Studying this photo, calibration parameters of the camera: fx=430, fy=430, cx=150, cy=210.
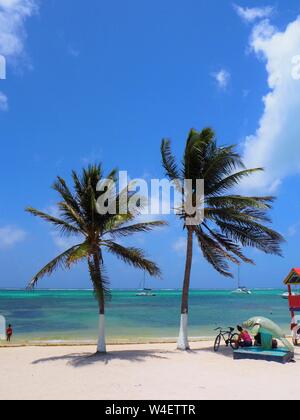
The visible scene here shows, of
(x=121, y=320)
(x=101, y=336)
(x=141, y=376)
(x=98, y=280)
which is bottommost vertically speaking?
(x=121, y=320)

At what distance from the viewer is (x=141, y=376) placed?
11234 millimetres

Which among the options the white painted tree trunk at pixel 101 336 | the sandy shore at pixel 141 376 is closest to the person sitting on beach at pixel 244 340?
the sandy shore at pixel 141 376

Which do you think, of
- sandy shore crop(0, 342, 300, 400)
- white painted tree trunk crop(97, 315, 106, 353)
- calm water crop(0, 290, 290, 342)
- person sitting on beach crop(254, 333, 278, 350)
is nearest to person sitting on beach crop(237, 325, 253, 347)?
person sitting on beach crop(254, 333, 278, 350)

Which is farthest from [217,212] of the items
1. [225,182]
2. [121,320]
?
[121,320]

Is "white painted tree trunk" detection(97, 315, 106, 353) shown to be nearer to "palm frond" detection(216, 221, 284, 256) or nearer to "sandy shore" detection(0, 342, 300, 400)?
"sandy shore" detection(0, 342, 300, 400)

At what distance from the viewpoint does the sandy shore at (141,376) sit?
9273 mm

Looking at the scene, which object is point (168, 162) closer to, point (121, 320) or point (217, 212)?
point (217, 212)

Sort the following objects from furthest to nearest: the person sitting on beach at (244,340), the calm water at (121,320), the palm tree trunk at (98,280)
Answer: the calm water at (121,320) → the person sitting on beach at (244,340) → the palm tree trunk at (98,280)

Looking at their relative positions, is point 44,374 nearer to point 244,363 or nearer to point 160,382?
point 160,382

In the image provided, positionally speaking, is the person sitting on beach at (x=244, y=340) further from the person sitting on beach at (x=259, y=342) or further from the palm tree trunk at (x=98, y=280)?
the palm tree trunk at (x=98, y=280)

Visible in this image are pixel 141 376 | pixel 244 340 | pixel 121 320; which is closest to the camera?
pixel 141 376

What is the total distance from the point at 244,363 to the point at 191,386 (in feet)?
12.9

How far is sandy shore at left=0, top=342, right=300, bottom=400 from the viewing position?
9273 mm
